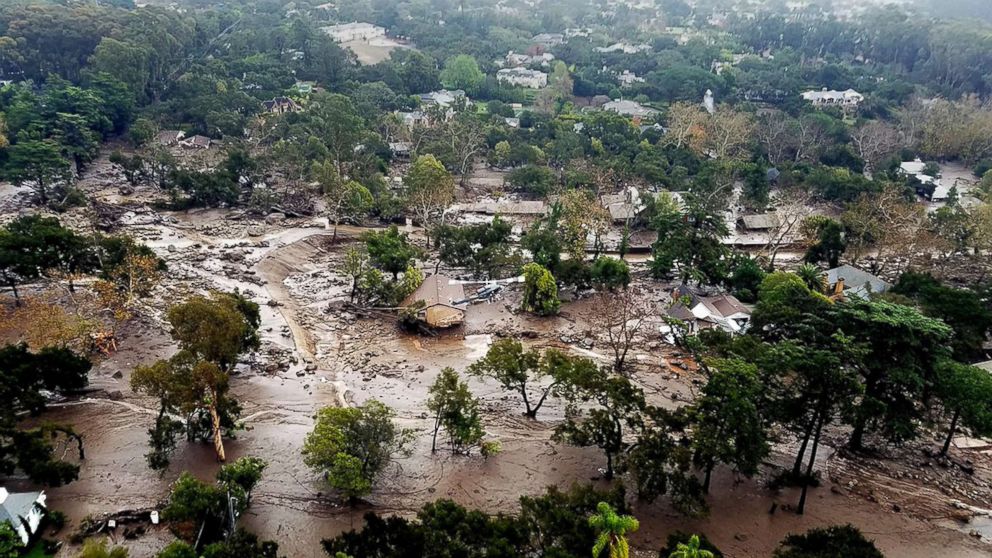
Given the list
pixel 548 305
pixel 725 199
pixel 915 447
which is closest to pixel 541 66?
pixel 725 199

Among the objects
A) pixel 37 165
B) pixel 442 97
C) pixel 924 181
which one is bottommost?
pixel 924 181

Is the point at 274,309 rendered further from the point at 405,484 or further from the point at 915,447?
the point at 915,447

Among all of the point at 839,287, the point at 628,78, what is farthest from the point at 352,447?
the point at 628,78

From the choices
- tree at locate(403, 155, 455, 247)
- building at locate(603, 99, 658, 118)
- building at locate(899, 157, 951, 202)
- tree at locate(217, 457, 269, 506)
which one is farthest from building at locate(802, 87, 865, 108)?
tree at locate(217, 457, 269, 506)

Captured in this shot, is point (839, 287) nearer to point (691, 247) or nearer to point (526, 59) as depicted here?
point (691, 247)

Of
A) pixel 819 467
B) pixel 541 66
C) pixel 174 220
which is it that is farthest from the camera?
pixel 541 66

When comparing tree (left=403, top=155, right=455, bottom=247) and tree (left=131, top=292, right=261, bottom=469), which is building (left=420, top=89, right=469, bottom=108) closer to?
tree (left=403, top=155, right=455, bottom=247)
